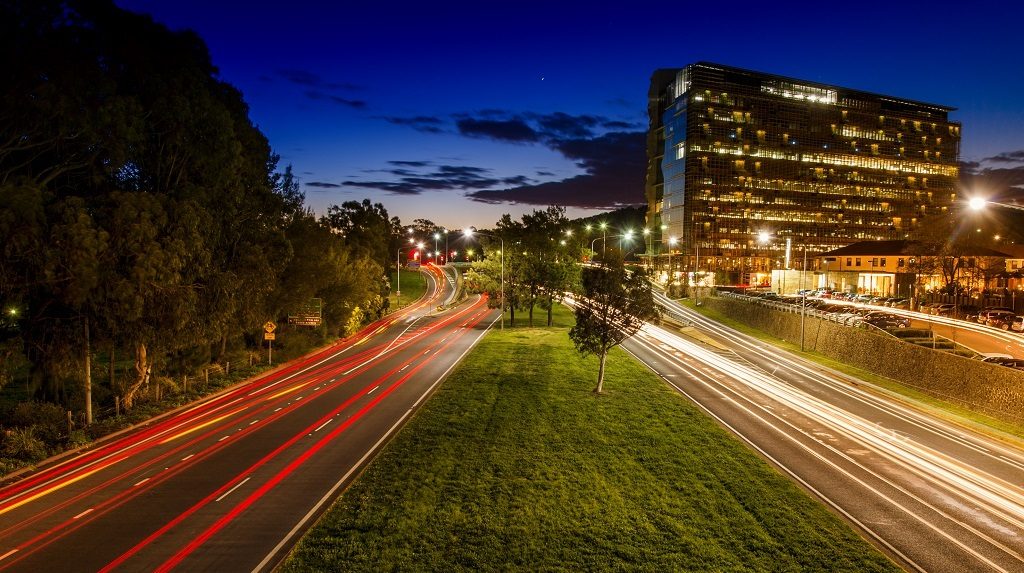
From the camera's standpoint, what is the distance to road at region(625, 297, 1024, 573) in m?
13.9

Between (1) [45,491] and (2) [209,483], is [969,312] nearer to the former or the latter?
(2) [209,483]

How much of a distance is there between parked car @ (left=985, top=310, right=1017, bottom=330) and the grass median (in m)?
39.2

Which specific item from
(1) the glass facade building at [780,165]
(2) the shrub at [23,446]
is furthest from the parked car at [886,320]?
(1) the glass facade building at [780,165]

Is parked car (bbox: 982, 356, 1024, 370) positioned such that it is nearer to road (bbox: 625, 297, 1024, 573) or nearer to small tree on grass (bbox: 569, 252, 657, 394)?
road (bbox: 625, 297, 1024, 573)

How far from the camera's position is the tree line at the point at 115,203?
19078 mm

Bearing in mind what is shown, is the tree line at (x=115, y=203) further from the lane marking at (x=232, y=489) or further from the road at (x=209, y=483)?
the lane marking at (x=232, y=489)

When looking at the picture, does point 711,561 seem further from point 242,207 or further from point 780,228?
point 780,228

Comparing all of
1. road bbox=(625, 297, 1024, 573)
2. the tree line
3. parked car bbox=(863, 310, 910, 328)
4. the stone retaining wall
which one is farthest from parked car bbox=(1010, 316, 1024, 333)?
the tree line

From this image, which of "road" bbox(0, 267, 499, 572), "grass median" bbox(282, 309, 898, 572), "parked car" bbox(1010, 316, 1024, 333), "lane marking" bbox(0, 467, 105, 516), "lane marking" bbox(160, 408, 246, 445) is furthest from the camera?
"parked car" bbox(1010, 316, 1024, 333)

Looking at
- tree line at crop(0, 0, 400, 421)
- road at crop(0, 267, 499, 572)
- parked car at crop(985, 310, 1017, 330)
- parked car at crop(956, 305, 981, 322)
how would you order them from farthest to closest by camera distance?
parked car at crop(956, 305, 981, 322), parked car at crop(985, 310, 1017, 330), tree line at crop(0, 0, 400, 421), road at crop(0, 267, 499, 572)

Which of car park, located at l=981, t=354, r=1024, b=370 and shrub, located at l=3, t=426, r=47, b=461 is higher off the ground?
car park, located at l=981, t=354, r=1024, b=370

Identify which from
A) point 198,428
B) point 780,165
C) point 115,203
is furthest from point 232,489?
point 780,165

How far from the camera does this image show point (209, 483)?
16.6 m

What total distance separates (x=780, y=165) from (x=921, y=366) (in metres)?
112
